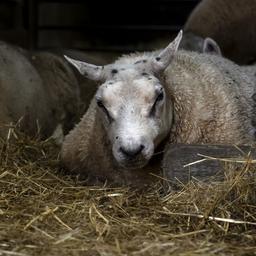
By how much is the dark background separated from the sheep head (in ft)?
14.2

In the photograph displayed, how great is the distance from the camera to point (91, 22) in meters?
11.0

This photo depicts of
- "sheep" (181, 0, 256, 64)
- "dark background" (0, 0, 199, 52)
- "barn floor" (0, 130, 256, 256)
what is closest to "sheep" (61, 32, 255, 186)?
"barn floor" (0, 130, 256, 256)

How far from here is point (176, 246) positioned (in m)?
3.08

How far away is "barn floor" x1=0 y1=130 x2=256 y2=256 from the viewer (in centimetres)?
308

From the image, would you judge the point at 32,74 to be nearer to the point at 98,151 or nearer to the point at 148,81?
the point at 98,151

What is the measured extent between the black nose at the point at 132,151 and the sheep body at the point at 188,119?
614 millimetres

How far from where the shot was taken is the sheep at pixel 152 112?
3.86 meters

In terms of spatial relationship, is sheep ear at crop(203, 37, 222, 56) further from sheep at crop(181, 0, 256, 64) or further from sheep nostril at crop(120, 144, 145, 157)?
sheep nostril at crop(120, 144, 145, 157)

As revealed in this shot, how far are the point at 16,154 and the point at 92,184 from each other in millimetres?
748

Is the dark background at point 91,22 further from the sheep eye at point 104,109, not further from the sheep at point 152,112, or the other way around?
the sheep eye at point 104,109

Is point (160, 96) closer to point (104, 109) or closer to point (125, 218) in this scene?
point (104, 109)

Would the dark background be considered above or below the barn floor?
below

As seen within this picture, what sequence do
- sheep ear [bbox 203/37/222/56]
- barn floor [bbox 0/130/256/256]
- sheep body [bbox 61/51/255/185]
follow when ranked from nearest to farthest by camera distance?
1. barn floor [bbox 0/130/256/256]
2. sheep body [bbox 61/51/255/185]
3. sheep ear [bbox 203/37/222/56]

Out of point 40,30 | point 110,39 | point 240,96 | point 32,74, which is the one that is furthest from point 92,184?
point 110,39
